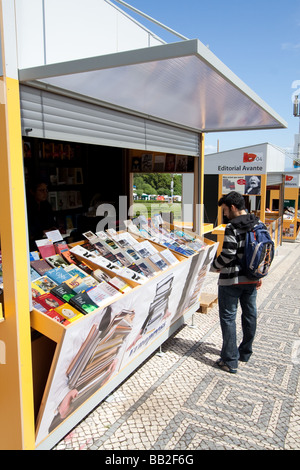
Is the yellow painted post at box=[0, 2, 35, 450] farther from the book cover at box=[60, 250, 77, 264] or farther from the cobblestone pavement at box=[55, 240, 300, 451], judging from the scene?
the book cover at box=[60, 250, 77, 264]

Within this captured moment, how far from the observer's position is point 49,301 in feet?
8.28

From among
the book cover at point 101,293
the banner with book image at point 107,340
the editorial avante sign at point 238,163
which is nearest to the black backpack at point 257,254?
the banner with book image at point 107,340

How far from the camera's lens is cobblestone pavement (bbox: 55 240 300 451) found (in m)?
2.78

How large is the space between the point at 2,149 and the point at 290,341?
396 cm

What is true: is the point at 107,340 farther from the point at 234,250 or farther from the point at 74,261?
the point at 234,250

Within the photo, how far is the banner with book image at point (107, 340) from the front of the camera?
232 centimetres

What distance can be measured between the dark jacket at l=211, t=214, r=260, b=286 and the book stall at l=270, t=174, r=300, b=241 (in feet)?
35.3

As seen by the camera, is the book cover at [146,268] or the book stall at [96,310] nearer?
the book stall at [96,310]

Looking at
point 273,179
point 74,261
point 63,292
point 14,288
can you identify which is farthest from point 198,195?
point 273,179

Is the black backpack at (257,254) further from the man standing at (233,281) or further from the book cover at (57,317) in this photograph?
the book cover at (57,317)

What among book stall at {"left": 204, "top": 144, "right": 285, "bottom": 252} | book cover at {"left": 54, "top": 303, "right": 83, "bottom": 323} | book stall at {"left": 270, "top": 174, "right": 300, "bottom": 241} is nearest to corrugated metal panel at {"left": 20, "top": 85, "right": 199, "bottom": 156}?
book cover at {"left": 54, "top": 303, "right": 83, "bottom": 323}

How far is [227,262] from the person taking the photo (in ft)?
11.8

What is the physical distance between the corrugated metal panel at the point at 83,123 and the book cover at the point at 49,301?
1.07 meters
